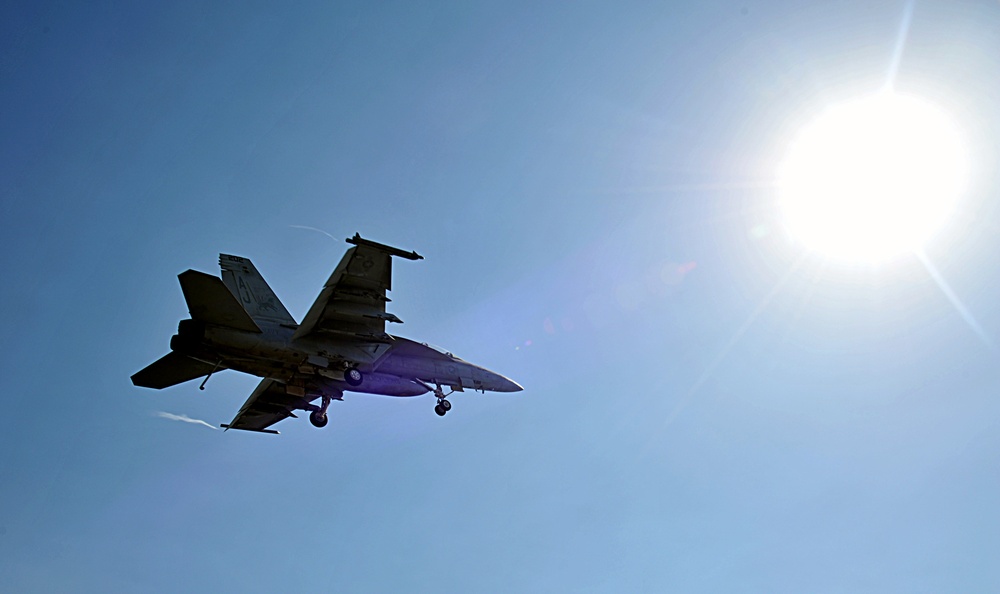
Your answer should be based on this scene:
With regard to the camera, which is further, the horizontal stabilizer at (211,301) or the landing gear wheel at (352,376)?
the landing gear wheel at (352,376)

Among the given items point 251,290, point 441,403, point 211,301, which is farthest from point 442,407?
point 211,301

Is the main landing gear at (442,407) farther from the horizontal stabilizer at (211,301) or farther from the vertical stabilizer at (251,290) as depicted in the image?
the horizontal stabilizer at (211,301)

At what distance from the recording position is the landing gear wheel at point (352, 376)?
1377 inches

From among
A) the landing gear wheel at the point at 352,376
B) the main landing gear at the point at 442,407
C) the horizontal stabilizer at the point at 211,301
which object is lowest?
the horizontal stabilizer at the point at 211,301

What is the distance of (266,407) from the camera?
40.6 m

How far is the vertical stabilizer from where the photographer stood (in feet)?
112

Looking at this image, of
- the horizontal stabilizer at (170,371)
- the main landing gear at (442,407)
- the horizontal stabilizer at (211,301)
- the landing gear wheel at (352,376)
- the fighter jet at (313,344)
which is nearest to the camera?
the horizontal stabilizer at (211,301)

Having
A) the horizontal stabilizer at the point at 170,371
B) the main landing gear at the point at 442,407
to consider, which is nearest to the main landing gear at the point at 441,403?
the main landing gear at the point at 442,407

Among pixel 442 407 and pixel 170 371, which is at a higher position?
pixel 442 407

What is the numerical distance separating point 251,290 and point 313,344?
382 centimetres

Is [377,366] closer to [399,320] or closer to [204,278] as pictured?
[399,320]

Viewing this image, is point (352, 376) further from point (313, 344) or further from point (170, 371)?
point (170, 371)

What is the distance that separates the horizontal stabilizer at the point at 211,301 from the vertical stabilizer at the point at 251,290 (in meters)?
2.77

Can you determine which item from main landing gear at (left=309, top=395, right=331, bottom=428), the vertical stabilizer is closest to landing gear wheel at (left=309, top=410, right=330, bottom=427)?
main landing gear at (left=309, top=395, right=331, bottom=428)
